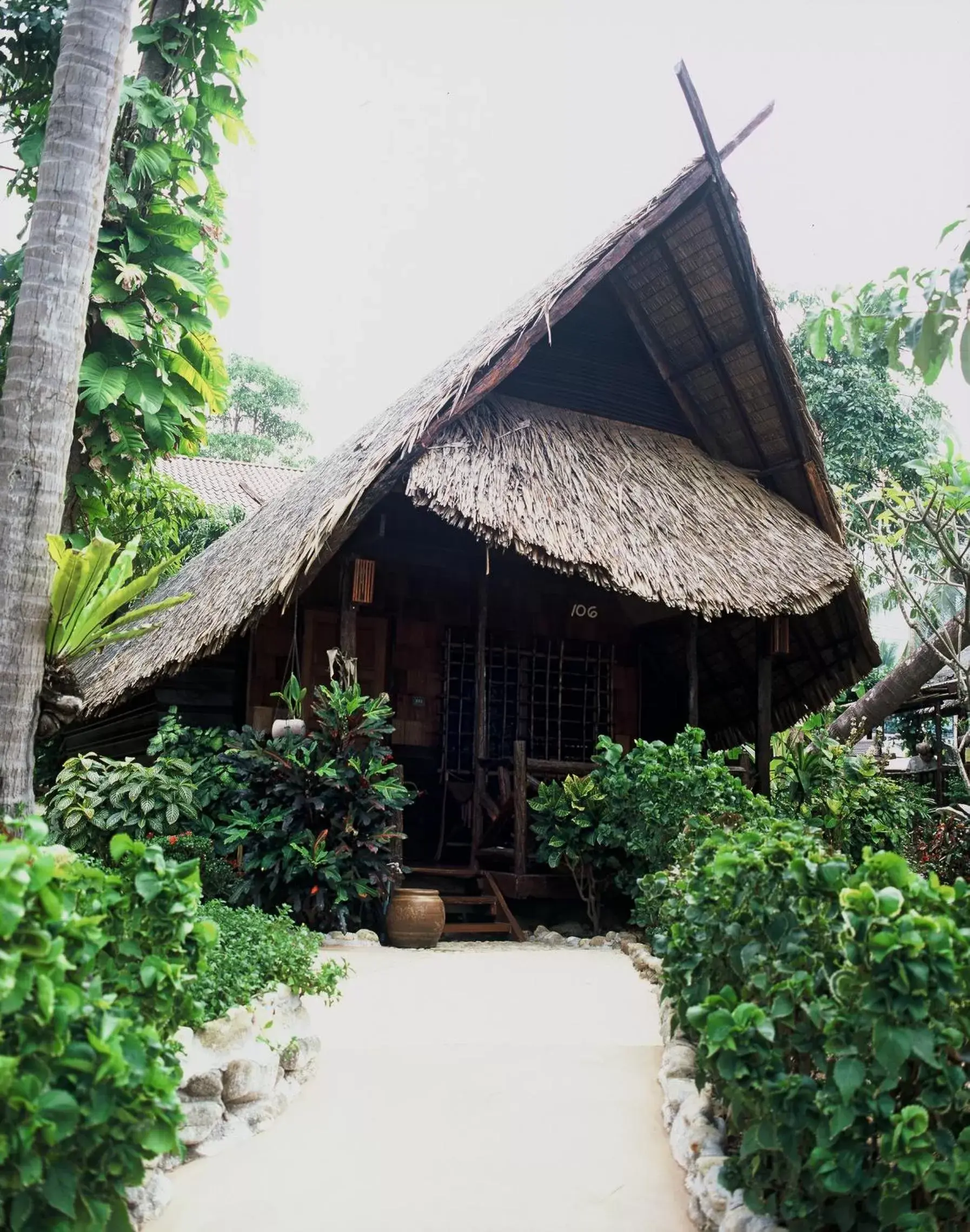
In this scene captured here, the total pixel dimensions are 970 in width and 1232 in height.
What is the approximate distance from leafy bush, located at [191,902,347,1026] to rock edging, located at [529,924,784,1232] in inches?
46.9

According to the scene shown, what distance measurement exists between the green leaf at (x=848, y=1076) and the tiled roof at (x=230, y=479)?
46.9 feet

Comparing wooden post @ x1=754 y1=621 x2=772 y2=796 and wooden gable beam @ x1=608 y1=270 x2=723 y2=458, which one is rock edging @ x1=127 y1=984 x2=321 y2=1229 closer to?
wooden post @ x1=754 y1=621 x2=772 y2=796

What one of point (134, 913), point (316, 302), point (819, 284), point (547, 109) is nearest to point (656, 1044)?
point (134, 913)

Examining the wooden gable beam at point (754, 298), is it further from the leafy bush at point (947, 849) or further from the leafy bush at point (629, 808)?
the leafy bush at point (629, 808)

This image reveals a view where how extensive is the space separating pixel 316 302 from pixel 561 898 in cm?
3768

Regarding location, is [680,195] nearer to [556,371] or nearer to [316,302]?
[556,371]

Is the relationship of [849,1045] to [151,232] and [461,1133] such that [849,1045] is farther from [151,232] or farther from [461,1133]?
[151,232]

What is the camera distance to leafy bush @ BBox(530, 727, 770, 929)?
20.7 ft

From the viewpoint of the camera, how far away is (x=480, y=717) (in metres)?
7.90

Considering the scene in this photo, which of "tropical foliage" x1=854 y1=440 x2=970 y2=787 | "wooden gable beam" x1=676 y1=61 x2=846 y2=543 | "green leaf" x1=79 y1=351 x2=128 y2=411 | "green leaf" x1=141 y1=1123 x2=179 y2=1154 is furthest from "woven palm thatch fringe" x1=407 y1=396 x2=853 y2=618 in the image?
"green leaf" x1=141 y1=1123 x2=179 y2=1154

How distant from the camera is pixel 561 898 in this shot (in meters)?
7.53

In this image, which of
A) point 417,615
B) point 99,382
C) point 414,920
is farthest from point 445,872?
point 99,382

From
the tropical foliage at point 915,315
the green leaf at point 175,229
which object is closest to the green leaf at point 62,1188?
the tropical foliage at point 915,315

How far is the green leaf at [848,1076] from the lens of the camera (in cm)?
213
